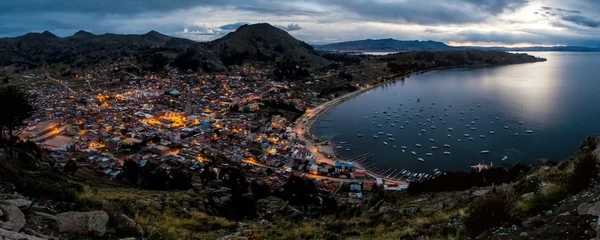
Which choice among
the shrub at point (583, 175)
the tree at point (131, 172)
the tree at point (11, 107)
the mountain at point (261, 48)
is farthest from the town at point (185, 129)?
the mountain at point (261, 48)

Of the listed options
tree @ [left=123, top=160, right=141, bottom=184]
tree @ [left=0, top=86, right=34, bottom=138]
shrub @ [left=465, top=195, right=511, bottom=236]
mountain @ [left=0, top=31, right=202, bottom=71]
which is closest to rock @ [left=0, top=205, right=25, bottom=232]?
shrub @ [left=465, top=195, right=511, bottom=236]

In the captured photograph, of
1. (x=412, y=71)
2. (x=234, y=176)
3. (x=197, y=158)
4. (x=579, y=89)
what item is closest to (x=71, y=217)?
(x=234, y=176)

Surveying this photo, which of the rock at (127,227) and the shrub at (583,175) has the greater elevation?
the shrub at (583,175)

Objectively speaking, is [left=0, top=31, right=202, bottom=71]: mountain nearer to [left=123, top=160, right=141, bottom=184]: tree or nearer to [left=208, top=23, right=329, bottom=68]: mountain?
[left=208, top=23, right=329, bottom=68]: mountain

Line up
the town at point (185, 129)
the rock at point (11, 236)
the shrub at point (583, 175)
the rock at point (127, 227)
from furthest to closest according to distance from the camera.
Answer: the town at point (185, 129) < the rock at point (127, 227) < the shrub at point (583, 175) < the rock at point (11, 236)

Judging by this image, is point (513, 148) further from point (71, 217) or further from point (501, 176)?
point (71, 217)

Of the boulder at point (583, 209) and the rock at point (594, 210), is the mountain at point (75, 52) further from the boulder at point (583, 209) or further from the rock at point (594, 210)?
the rock at point (594, 210)
